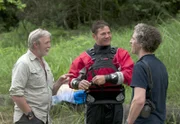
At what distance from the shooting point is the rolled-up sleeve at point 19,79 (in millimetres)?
4480

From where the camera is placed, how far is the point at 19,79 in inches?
177

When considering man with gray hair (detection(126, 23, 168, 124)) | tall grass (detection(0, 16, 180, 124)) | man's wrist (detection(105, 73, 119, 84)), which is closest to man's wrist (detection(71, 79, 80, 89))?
man's wrist (detection(105, 73, 119, 84))

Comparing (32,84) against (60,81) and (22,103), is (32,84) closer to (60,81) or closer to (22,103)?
(22,103)

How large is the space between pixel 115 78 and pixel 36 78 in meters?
0.87

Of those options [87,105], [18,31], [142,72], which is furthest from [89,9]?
[142,72]

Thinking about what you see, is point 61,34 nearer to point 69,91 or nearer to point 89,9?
point 89,9

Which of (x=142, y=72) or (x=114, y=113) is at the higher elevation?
(x=142, y=72)

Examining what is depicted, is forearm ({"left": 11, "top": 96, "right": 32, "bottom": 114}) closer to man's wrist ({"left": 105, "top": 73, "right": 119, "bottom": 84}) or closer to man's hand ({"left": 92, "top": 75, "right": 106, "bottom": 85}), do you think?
man's hand ({"left": 92, "top": 75, "right": 106, "bottom": 85})

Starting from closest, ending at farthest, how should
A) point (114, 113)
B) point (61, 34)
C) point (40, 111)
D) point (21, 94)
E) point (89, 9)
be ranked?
1. point (21, 94)
2. point (40, 111)
3. point (114, 113)
4. point (61, 34)
5. point (89, 9)

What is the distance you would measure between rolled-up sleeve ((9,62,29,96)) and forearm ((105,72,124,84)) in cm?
89

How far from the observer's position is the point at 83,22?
20812mm

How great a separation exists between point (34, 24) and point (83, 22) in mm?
2396

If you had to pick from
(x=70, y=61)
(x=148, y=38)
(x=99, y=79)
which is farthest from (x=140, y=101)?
(x=70, y=61)

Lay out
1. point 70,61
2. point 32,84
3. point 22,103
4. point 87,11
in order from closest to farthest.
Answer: point 22,103
point 32,84
point 70,61
point 87,11
